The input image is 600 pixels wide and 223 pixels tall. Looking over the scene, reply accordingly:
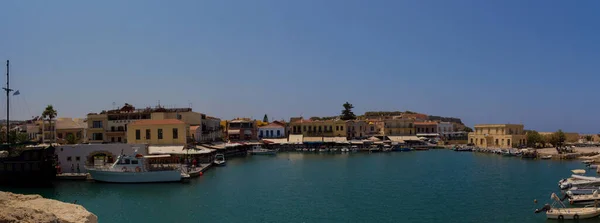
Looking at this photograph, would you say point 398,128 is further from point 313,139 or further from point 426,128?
point 313,139

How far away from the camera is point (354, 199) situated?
28438 millimetres

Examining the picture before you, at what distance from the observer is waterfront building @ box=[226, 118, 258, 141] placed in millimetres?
77312

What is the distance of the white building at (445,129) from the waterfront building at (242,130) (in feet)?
133

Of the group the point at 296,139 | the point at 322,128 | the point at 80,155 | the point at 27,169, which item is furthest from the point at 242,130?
the point at 27,169

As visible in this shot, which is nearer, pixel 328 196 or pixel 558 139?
pixel 328 196

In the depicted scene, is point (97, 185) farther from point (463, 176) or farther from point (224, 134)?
point (224, 134)

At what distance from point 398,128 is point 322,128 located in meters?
16.8

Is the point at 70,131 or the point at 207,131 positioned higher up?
the point at 70,131

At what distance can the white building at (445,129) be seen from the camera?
9331 centimetres

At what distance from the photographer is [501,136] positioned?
246ft

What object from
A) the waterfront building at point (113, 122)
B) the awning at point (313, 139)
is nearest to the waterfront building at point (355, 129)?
the awning at point (313, 139)

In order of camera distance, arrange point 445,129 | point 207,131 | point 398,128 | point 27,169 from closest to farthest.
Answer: point 27,169, point 207,131, point 398,128, point 445,129

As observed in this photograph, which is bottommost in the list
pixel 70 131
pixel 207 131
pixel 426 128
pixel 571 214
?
pixel 571 214

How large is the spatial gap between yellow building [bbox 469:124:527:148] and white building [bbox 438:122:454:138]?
12540 millimetres
